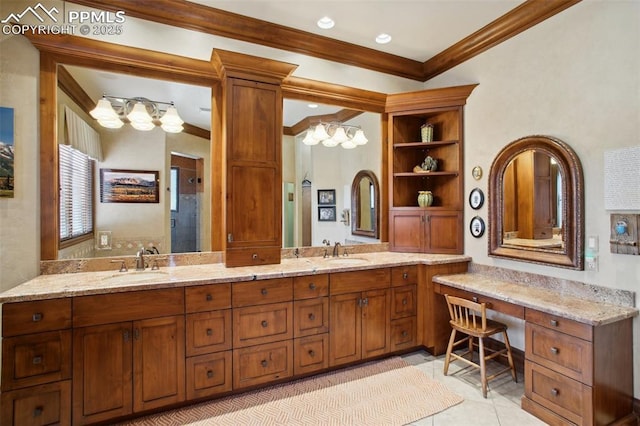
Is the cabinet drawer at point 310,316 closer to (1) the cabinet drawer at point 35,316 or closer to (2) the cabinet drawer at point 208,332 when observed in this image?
(2) the cabinet drawer at point 208,332

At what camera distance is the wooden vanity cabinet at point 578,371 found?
1.98 meters

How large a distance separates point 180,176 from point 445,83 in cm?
306

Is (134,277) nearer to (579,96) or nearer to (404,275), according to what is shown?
(404,275)

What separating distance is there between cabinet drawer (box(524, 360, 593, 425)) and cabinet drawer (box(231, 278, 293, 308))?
1.87 metres

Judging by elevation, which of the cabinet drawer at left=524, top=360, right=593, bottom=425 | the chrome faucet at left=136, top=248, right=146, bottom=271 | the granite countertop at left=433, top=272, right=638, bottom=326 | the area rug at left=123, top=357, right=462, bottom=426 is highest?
the chrome faucet at left=136, top=248, right=146, bottom=271

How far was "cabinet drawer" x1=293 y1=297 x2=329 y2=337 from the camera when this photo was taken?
2.65 meters

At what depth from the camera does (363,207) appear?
378 cm

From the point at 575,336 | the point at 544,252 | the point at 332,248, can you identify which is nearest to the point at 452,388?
the point at 575,336

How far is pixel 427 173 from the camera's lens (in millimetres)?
3549

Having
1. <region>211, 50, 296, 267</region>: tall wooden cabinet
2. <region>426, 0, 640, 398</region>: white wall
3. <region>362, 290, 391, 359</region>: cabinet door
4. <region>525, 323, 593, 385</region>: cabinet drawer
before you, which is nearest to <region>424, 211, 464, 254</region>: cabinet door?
<region>426, 0, 640, 398</region>: white wall

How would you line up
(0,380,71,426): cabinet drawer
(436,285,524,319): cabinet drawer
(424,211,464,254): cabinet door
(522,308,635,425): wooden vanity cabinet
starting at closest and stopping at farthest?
(0,380,71,426): cabinet drawer, (522,308,635,425): wooden vanity cabinet, (436,285,524,319): cabinet drawer, (424,211,464,254): cabinet door

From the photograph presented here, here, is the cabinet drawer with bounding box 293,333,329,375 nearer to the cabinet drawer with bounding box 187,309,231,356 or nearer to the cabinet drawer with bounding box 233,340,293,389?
the cabinet drawer with bounding box 233,340,293,389

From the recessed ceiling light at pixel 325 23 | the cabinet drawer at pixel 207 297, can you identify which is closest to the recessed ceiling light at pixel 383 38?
the recessed ceiling light at pixel 325 23

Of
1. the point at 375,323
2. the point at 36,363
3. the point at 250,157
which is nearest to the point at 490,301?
the point at 375,323
